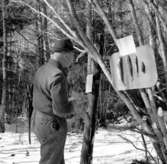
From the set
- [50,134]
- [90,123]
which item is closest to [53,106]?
[50,134]

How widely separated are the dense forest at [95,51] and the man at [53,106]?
0.26 m

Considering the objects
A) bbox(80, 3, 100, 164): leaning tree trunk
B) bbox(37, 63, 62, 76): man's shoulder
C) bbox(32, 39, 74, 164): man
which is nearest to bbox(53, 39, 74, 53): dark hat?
bbox(32, 39, 74, 164): man

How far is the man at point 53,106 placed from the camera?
246cm

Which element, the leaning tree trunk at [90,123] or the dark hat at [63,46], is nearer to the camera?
the dark hat at [63,46]

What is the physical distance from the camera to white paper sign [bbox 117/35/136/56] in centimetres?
168

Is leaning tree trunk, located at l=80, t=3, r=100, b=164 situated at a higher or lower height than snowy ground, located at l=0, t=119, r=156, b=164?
higher

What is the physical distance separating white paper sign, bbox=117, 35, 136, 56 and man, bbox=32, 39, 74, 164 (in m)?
0.85

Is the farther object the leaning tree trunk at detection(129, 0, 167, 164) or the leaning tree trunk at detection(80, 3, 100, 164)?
the leaning tree trunk at detection(80, 3, 100, 164)

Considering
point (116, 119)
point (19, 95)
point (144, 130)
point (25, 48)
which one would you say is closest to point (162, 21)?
point (144, 130)

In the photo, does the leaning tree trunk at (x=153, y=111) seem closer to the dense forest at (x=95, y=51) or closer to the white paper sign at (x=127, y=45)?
the dense forest at (x=95, y=51)

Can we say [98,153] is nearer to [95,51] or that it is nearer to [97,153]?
[97,153]

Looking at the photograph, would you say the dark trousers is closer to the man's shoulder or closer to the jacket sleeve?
the jacket sleeve

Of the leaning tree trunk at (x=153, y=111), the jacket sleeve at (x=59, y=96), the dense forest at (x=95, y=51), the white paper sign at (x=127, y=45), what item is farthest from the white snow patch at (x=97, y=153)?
the white paper sign at (x=127, y=45)

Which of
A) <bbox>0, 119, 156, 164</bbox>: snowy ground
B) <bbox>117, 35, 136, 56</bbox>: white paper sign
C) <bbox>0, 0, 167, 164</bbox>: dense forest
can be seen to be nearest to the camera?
<bbox>117, 35, 136, 56</bbox>: white paper sign
